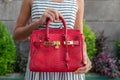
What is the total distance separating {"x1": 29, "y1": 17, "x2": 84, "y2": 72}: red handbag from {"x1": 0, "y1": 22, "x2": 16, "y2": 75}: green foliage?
366 cm

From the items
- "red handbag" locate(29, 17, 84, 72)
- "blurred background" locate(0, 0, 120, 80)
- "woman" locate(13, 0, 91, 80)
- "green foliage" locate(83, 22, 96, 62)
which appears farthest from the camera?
"blurred background" locate(0, 0, 120, 80)

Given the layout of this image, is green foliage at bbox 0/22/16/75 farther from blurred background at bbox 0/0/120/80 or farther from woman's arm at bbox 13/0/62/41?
woman's arm at bbox 13/0/62/41

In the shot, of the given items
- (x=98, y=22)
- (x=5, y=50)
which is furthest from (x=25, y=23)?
(x=98, y=22)

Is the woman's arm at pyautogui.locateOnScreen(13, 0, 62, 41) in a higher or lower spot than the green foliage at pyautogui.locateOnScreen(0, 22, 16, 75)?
higher

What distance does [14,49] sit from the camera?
245 inches

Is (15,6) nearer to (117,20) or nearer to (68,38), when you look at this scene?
(117,20)

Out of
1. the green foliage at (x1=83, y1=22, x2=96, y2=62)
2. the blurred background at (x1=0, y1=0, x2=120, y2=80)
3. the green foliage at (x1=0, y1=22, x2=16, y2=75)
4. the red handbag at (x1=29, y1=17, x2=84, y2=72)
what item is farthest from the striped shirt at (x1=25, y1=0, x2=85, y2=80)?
the blurred background at (x1=0, y1=0, x2=120, y2=80)

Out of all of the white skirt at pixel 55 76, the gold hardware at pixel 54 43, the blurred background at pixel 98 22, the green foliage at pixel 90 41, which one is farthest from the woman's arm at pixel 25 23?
the blurred background at pixel 98 22

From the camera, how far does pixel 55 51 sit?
7.98 ft

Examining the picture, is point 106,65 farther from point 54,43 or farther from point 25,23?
point 54,43

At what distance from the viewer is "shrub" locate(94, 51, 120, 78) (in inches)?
242

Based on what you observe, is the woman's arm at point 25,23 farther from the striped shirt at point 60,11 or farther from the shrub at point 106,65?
the shrub at point 106,65

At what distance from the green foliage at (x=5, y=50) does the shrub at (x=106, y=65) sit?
4.30ft

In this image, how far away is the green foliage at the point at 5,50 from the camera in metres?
6.06
